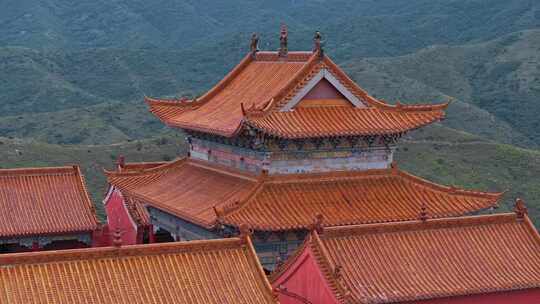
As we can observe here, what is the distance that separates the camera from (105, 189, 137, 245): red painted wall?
97.8ft

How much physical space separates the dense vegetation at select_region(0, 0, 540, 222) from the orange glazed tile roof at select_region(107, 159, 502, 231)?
90.4 ft

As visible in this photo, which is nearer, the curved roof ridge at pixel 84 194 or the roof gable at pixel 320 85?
the roof gable at pixel 320 85

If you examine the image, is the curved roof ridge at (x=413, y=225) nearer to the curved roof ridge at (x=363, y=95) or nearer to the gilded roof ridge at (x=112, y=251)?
the gilded roof ridge at (x=112, y=251)

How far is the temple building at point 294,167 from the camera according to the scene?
23.8m

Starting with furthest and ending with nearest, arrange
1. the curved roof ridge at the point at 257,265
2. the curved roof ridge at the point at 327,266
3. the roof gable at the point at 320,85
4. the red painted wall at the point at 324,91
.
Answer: the red painted wall at the point at 324,91 → the roof gable at the point at 320,85 → the curved roof ridge at the point at 327,266 → the curved roof ridge at the point at 257,265

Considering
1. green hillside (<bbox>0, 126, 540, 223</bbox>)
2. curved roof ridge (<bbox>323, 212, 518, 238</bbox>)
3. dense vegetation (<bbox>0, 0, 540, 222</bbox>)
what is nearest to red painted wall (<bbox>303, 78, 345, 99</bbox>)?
curved roof ridge (<bbox>323, 212, 518, 238</bbox>)

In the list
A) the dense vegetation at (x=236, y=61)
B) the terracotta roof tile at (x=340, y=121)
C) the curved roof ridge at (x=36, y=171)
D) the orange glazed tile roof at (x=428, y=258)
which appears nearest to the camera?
the orange glazed tile roof at (x=428, y=258)

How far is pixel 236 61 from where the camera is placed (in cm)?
11731

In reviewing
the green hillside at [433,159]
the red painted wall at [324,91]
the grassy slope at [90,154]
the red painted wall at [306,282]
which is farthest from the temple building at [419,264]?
the grassy slope at [90,154]

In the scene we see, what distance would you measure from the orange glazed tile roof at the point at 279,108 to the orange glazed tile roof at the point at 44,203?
4.41 m

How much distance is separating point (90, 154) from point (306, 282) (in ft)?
142

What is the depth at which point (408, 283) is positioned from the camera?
2050cm

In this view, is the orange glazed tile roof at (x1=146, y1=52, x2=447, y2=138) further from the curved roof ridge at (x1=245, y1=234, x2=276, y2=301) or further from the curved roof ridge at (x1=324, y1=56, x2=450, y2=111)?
the curved roof ridge at (x1=245, y1=234, x2=276, y2=301)

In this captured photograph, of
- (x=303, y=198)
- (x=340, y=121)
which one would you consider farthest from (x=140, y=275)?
(x=340, y=121)
